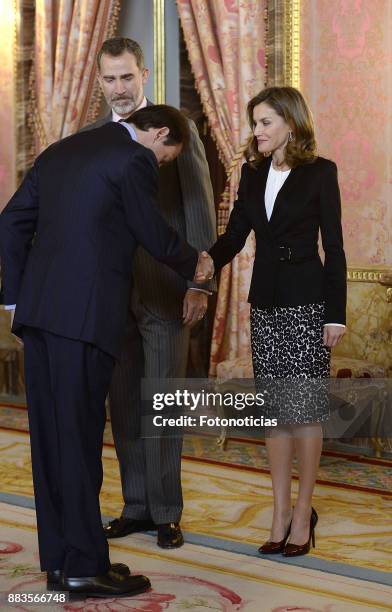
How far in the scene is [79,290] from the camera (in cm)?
292

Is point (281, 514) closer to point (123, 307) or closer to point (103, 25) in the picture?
point (123, 307)

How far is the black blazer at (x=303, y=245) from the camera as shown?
132 inches

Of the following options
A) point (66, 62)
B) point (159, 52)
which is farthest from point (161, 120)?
point (66, 62)

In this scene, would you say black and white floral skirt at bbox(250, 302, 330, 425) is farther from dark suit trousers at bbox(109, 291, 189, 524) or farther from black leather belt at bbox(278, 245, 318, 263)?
dark suit trousers at bbox(109, 291, 189, 524)

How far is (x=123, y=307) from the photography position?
3016mm

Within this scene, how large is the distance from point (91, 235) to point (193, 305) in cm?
75

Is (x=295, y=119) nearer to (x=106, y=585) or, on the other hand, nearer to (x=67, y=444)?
(x=67, y=444)

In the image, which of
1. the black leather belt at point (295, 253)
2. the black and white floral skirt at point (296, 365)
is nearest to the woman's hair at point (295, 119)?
the black leather belt at point (295, 253)

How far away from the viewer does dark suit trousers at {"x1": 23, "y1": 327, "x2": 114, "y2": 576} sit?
2.96 meters

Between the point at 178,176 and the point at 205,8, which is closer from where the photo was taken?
the point at 178,176

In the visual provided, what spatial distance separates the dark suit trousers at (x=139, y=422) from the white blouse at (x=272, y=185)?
1.90 feet

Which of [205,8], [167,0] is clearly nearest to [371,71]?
[205,8]

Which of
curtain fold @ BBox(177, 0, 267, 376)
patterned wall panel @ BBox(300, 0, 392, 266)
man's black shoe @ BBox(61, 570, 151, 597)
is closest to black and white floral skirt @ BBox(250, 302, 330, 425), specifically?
man's black shoe @ BBox(61, 570, 151, 597)

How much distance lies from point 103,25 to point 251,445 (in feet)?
9.81
